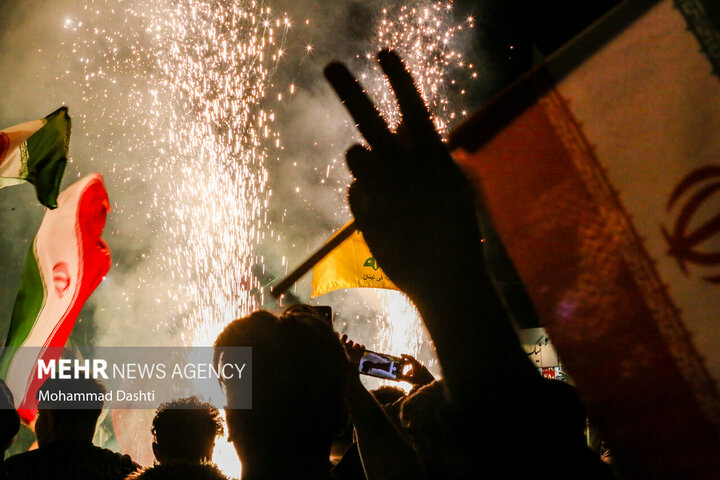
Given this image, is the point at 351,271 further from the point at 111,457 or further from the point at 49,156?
the point at 111,457

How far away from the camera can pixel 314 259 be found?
5.33 feet

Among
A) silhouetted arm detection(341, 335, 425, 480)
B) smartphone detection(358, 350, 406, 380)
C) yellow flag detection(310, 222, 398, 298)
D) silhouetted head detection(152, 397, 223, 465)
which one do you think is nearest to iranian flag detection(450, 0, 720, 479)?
silhouetted arm detection(341, 335, 425, 480)

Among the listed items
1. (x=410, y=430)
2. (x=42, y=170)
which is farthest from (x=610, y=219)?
(x=42, y=170)

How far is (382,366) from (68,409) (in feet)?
5.82

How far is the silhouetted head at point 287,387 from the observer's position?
4.41ft

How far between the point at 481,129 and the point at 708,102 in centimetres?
44

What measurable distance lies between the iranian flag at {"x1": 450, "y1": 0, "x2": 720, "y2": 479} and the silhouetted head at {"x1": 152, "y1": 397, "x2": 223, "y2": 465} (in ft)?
6.94

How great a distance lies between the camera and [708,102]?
0.96 meters

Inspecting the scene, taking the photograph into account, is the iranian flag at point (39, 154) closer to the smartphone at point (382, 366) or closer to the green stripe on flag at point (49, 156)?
the green stripe on flag at point (49, 156)

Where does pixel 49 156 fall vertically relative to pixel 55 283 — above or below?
above

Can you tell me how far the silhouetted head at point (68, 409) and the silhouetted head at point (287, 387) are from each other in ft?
5.91

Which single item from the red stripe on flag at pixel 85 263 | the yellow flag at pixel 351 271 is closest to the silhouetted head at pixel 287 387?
the red stripe on flag at pixel 85 263

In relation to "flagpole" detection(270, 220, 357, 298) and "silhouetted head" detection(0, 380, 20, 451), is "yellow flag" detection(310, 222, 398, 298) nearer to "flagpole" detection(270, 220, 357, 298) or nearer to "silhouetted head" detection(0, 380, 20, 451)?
"silhouetted head" detection(0, 380, 20, 451)

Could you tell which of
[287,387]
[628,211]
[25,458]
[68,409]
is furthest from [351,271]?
[628,211]
